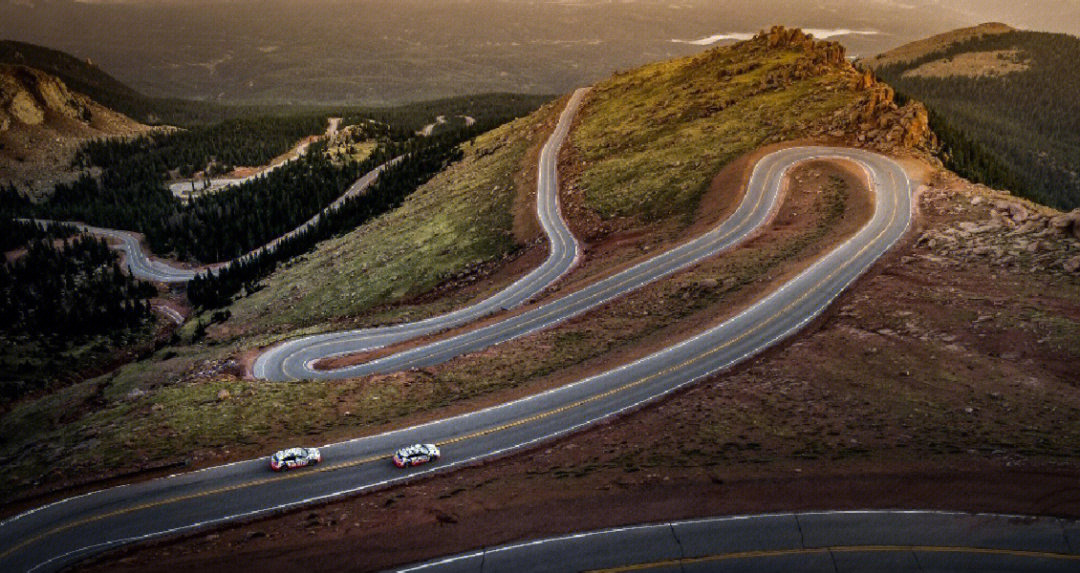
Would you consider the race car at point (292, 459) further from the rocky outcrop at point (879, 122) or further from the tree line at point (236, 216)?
the tree line at point (236, 216)

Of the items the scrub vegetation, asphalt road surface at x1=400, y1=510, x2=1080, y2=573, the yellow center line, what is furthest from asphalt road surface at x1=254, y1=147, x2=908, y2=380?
the yellow center line

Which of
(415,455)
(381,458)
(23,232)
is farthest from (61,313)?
(415,455)

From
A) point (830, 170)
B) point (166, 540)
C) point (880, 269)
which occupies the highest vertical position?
point (830, 170)

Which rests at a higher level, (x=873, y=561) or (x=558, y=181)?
(x=558, y=181)

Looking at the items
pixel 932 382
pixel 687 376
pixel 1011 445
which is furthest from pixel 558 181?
pixel 1011 445

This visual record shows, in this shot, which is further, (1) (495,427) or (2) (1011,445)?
(1) (495,427)

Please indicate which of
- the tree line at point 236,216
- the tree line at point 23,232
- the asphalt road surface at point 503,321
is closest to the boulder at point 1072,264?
the asphalt road surface at point 503,321

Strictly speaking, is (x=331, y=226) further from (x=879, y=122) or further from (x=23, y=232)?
(x=879, y=122)

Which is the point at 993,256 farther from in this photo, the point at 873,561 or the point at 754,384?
the point at 873,561
